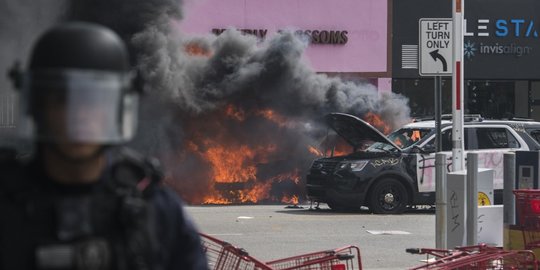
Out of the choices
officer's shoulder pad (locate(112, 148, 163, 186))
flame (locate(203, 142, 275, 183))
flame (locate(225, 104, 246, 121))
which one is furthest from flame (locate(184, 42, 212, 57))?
officer's shoulder pad (locate(112, 148, 163, 186))

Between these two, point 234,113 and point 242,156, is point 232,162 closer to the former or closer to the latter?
point 242,156

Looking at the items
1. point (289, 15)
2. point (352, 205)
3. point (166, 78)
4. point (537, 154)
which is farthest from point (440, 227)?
point (289, 15)

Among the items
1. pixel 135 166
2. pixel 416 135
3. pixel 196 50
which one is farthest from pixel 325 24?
pixel 135 166

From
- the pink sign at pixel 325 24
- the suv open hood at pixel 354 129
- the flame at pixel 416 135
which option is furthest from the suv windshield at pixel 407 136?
the pink sign at pixel 325 24

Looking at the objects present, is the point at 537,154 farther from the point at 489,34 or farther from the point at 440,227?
the point at 489,34

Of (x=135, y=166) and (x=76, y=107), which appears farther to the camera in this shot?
(x=135, y=166)

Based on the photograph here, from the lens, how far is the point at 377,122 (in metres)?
21.5

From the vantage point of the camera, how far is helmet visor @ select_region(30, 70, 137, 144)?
7.03 feet

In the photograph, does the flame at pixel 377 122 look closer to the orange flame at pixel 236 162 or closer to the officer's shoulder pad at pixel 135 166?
the orange flame at pixel 236 162

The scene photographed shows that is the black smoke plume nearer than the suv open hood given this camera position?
No

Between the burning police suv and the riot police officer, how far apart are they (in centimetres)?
1490

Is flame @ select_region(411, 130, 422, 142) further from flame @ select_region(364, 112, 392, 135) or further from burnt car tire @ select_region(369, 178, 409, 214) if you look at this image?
flame @ select_region(364, 112, 392, 135)

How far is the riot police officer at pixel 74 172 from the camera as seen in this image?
84.7 inches

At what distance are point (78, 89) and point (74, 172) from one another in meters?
0.18
